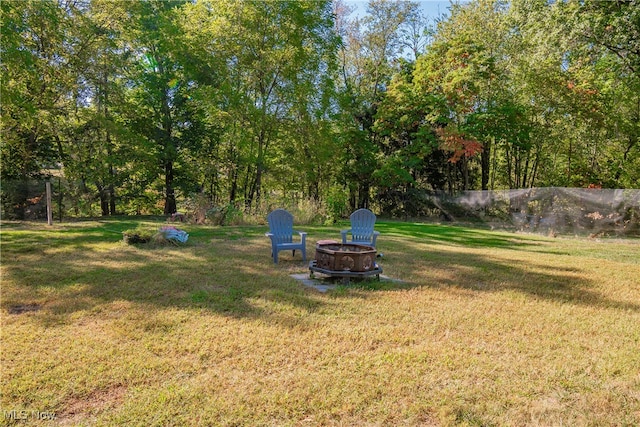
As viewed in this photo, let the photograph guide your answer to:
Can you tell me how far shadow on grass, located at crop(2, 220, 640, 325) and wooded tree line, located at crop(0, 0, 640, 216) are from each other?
5394 mm

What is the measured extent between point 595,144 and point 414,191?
837 cm

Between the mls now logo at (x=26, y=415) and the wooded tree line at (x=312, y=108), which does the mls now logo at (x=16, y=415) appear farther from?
the wooded tree line at (x=312, y=108)

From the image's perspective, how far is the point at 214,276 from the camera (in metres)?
4.82

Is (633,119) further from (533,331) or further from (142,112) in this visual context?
(142,112)

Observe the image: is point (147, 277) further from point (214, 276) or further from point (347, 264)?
point (347, 264)

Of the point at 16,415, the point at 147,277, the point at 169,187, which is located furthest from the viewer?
the point at 169,187

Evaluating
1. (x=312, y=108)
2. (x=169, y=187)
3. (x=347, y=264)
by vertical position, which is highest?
(x=312, y=108)

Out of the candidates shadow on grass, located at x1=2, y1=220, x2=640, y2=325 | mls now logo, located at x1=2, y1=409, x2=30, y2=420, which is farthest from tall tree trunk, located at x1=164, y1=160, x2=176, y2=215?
mls now logo, located at x1=2, y1=409, x2=30, y2=420

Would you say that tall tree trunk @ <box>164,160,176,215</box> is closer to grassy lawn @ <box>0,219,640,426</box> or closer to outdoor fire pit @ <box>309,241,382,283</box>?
grassy lawn @ <box>0,219,640,426</box>

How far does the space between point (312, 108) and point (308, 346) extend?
1414 cm

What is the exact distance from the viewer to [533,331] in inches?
128

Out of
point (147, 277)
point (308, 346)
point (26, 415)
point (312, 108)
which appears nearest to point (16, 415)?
point (26, 415)

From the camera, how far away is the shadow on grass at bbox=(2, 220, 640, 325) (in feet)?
12.5

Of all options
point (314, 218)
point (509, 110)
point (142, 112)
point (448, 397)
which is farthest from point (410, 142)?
point (448, 397)
